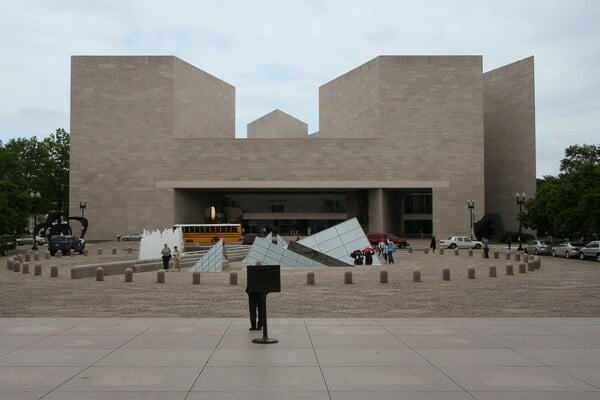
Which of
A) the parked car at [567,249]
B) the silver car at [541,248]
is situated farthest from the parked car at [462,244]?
the parked car at [567,249]

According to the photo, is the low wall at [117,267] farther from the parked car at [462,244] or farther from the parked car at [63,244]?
the parked car at [462,244]

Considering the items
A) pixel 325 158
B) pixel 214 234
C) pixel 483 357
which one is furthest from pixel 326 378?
pixel 325 158

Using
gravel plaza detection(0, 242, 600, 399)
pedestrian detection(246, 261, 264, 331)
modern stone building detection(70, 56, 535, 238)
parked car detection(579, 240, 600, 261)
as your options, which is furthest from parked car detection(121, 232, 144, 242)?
pedestrian detection(246, 261, 264, 331)

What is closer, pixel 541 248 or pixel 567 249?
pixel 567 249

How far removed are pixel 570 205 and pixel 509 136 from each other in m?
35.9

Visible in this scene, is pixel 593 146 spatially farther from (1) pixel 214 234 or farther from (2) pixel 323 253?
(2) pixel 323 253

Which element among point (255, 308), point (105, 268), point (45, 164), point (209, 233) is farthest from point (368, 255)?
point (45, 164)

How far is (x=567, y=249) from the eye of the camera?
44.5m

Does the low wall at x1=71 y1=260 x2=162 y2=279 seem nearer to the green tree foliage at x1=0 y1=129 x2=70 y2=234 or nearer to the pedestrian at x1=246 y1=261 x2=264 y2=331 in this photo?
the pedestrian at x1=246 y1=261 x2=264 y2=331

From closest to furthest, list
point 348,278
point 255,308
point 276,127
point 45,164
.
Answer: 1. point 255,308
2. point 348,278
3. point 45,164
4. point 276,127

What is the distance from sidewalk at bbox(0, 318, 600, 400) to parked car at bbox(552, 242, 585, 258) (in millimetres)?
33134

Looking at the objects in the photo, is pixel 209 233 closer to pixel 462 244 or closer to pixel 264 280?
pixel 462 244

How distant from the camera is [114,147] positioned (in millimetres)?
77625


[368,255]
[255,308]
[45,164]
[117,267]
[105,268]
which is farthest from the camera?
[45,164]
